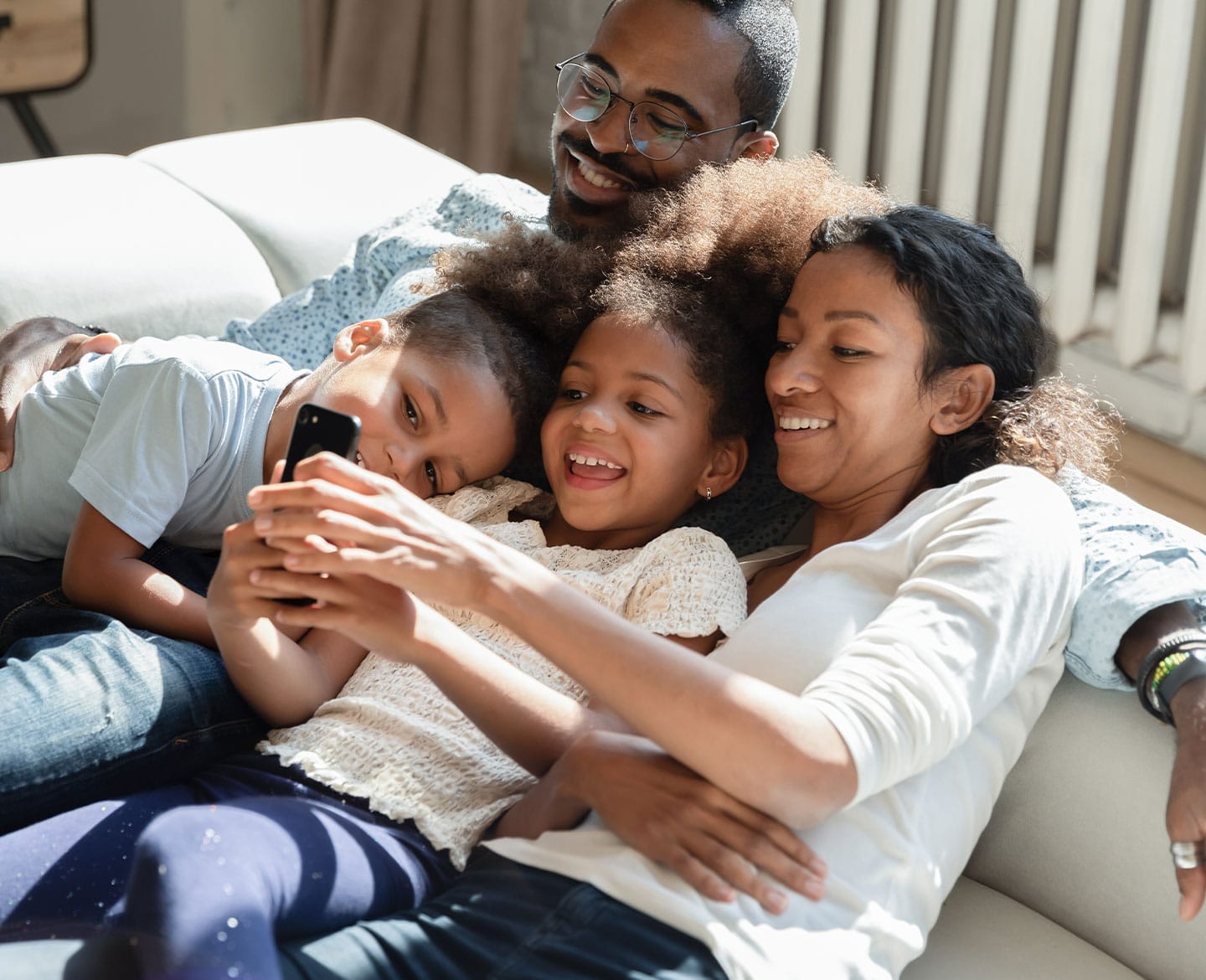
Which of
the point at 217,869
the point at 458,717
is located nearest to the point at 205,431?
the point at 458,717

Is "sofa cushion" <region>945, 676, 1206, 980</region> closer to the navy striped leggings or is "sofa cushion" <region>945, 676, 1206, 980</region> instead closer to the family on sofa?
the family on sofa

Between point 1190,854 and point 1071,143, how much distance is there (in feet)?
6.23

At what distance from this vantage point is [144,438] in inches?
56.2

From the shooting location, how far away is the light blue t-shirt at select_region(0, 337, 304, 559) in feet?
4.65

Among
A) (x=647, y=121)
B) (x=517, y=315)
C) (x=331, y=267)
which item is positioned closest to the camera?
(x=517, y=315)

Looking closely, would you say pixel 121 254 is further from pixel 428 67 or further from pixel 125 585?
pixel 428 67

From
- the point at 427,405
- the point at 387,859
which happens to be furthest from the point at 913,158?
the point at 387,859

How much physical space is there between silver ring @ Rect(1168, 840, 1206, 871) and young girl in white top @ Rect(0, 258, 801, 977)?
0.43 metres

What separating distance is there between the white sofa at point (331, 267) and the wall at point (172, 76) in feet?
6.27

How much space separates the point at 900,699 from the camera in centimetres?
107

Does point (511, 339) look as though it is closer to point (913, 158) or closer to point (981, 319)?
point (981, 319)

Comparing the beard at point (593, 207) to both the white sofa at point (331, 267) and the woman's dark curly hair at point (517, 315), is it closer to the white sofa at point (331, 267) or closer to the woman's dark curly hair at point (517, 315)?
the woman's dark curly hair at point (517, 315)

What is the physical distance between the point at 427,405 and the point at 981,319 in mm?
562

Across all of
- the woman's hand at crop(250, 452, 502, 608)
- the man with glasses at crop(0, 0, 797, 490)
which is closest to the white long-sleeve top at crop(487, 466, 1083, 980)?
the woman's hand at crop(250, 452, 502, 608)
